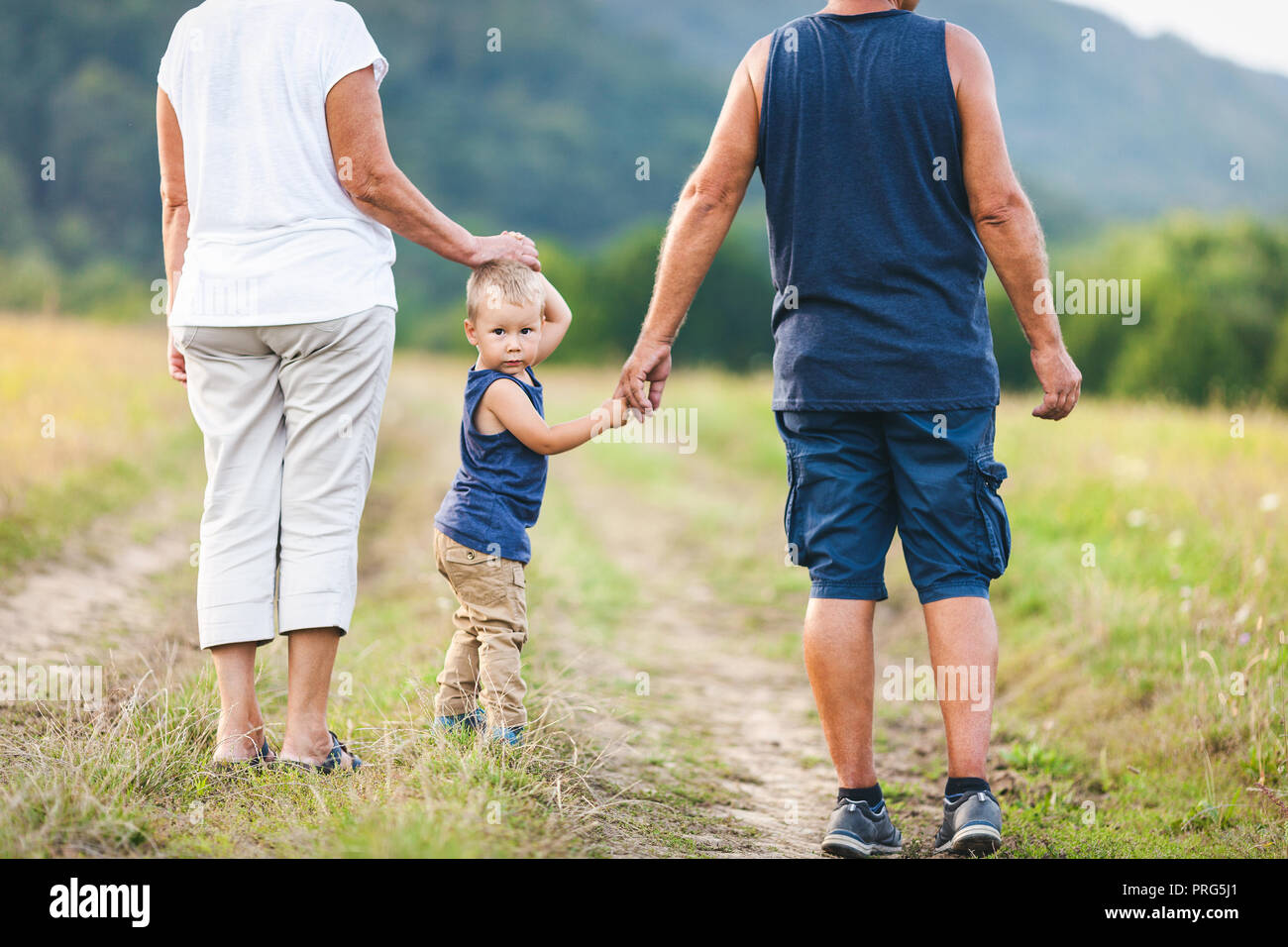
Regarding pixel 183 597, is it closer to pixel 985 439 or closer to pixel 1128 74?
pixel 985 439

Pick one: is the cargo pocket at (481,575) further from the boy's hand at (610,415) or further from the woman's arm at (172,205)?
the woman's arm at (172,205)

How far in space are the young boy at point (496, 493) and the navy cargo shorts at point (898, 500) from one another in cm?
57

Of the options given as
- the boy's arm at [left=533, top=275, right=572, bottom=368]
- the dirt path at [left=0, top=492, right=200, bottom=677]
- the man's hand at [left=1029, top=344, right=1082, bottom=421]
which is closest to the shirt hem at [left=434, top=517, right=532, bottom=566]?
the boy's arm at [left=533, top=275, right=572, bottom=368]

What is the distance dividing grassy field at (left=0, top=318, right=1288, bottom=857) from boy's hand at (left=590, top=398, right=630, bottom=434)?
868mm

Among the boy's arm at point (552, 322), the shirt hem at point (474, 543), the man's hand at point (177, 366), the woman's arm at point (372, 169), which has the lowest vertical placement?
the shirt hem at point (474, 543)

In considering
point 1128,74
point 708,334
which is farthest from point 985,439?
point 1128,74

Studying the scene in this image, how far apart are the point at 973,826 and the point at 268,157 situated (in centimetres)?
247

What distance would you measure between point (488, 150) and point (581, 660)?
106 meters

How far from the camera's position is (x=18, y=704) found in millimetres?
3520

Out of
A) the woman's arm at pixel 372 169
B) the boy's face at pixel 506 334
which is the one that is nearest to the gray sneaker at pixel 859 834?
the boy's face at pixel 506 334

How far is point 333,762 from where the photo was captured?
314 cm

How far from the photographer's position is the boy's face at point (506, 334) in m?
3.17

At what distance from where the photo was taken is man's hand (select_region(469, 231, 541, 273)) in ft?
10.6

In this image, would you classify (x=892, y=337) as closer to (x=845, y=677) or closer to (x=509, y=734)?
(x=845, y=677)
